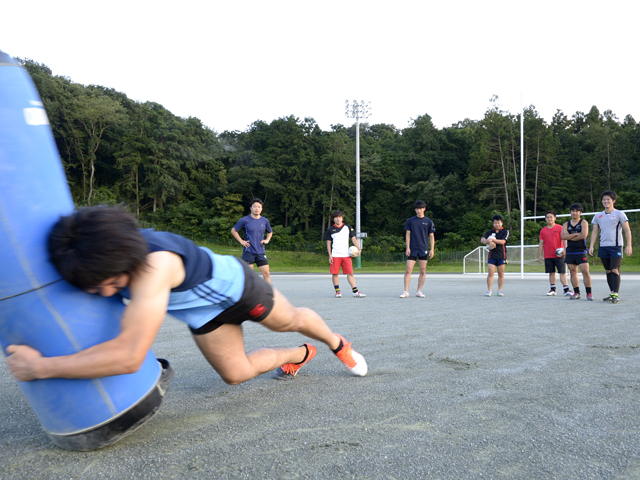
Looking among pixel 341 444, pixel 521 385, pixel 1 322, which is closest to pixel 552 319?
pixel 521 385

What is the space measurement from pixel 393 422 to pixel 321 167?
59.0 metres

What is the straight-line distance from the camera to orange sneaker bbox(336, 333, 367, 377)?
321 centimetres

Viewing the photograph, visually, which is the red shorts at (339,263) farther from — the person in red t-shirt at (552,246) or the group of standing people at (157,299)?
the group of standing people at (157,299)

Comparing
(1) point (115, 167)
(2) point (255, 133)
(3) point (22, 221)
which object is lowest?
(3) point (22, 221)

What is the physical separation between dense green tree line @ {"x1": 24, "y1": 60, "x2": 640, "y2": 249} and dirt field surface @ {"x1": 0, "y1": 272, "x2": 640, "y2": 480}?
146 ft

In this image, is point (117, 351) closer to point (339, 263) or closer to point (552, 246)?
point (339, 263)

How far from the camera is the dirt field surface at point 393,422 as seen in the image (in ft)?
6.29

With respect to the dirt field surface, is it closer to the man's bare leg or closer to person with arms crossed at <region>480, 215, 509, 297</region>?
the man's bare leg

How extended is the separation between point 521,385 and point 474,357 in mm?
837

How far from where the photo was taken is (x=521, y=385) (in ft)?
9.84

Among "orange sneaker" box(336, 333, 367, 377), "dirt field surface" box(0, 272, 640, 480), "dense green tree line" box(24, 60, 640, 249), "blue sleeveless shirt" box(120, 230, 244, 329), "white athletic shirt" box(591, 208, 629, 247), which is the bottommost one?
"dirt field surface" box(0, 272, 640, 480)

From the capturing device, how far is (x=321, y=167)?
199 ft

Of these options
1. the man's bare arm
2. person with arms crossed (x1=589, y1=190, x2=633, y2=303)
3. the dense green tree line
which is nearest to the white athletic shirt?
person with arms crossed (x1=589, y1=190, x2=633, y2=303)

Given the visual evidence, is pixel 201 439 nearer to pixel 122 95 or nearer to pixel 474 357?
pixel 474 357
